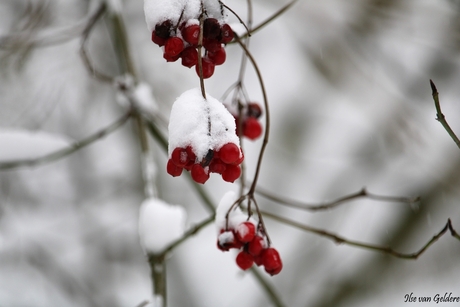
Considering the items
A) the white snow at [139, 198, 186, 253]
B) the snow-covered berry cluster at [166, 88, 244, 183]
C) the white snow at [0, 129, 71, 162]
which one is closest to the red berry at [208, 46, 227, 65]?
the snow-covered berry cluster at [166, 88, 244, 183]

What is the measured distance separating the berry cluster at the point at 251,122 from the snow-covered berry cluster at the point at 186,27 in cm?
58

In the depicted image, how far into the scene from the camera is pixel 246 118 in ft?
4.52

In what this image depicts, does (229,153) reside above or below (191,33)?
below

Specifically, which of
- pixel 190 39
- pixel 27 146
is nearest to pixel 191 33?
pixel 190 39

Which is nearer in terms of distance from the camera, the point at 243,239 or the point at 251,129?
the point at 243,239

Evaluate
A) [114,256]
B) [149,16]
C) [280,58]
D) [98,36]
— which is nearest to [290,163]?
[280,58]

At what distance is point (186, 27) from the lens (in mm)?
752

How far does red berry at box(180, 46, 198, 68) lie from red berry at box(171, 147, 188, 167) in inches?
7.3

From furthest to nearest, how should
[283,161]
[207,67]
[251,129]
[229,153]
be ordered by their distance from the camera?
[283,161]
[251,129]
[207,67]
[229,153]

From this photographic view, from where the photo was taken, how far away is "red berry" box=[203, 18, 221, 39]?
74 cm

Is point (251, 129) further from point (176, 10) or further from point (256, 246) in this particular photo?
point (176, 10)

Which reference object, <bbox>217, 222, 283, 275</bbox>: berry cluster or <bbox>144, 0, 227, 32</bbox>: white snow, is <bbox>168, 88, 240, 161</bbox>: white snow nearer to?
<bbox>144, 0, 227, 32</bbox>: white snow

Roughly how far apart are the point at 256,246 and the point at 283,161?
15.3ft

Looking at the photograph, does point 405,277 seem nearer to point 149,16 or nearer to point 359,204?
point 359,204
